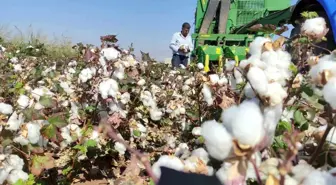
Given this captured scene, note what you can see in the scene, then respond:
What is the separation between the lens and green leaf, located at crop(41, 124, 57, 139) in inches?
78.9

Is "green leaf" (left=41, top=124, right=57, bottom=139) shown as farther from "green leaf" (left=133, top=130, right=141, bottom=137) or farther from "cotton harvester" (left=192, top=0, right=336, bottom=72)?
"cotton harvester" (left=192, top=0, right=336, bottom=72)

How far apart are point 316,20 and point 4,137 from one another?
1.23 meters

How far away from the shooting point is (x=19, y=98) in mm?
2242

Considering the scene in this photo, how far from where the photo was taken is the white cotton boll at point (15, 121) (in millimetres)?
1971

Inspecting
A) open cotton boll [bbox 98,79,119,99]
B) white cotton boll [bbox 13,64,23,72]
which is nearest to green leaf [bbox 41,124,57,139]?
open cotton boll [bbox 98,79,119,99]

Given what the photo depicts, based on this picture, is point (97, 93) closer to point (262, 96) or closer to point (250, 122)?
point (262, 96)

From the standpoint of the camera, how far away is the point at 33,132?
6.61 ft

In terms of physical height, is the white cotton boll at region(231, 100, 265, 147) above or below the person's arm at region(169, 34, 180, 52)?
above

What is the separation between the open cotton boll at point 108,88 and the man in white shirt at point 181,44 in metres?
Result: 6.26

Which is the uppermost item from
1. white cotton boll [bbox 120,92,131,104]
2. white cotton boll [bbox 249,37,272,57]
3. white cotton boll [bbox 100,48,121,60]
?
white cotton boll [bbox 249,37,272,57]

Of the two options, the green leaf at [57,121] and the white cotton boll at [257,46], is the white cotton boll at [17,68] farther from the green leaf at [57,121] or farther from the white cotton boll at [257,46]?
the white cotton boll at [257,46]

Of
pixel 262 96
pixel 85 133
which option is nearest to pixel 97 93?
pixel 85 133

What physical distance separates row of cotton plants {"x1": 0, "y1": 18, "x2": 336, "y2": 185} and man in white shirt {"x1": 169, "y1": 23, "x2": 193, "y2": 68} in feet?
13.4

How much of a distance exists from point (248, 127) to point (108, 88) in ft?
7.44
